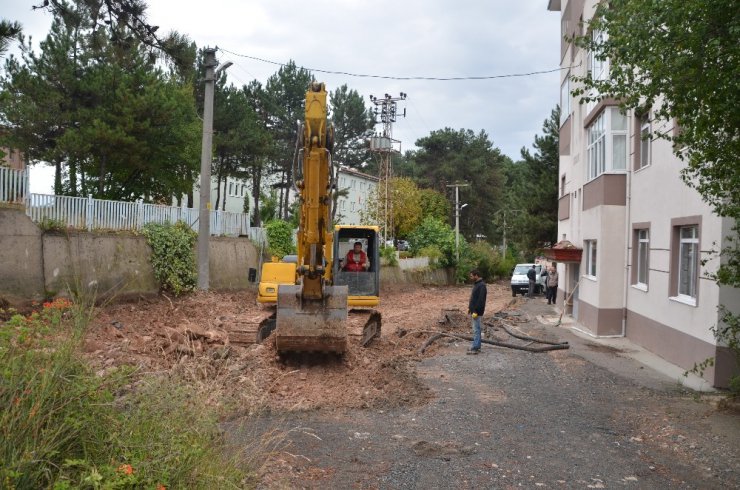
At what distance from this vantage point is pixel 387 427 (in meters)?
8.41

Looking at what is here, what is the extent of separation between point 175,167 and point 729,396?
25.9 m

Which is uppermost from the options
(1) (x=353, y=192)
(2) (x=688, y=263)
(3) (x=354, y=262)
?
(1) (x=353, y=192)

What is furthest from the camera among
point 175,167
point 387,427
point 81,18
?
point 175,167

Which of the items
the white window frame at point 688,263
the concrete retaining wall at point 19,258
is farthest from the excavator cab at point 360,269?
the concrete retaining wall at point 19,258

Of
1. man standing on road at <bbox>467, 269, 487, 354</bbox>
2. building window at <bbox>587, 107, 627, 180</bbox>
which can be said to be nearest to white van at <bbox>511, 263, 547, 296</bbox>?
building window at <bbox>587, 107, 627, 180</bbox>

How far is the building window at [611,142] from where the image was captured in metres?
17.1

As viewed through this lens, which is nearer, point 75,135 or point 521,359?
point 521,359

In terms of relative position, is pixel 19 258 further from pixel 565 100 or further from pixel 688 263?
pixel 565 100

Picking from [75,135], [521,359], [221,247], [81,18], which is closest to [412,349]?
[521,359]

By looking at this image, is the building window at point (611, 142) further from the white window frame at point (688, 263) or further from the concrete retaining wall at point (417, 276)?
the concrete retaining wall at point (417, 276)

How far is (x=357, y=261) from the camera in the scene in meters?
15.5

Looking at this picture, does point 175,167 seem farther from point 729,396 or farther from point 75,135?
point 729,396

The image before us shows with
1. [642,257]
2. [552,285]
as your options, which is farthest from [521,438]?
[552,285]

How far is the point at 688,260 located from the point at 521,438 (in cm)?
672
